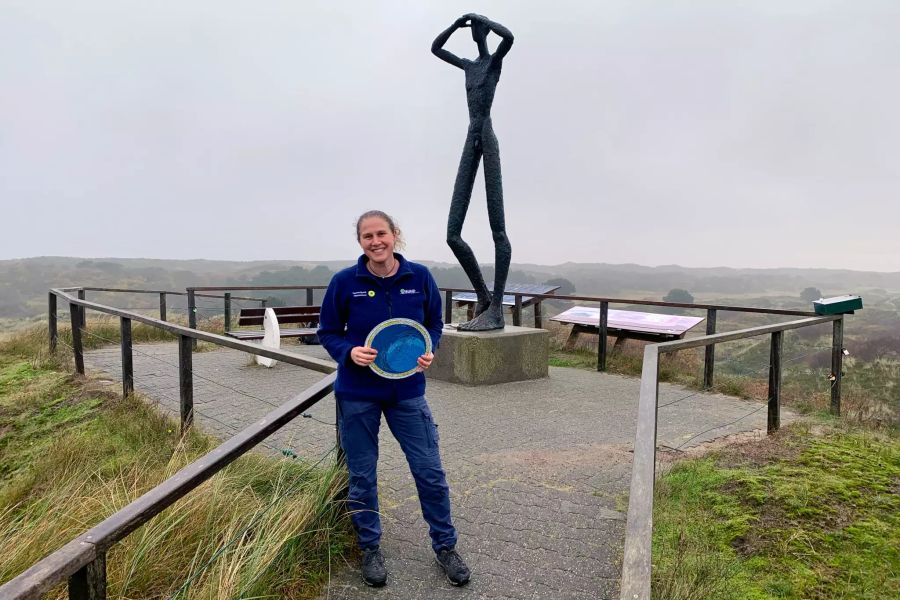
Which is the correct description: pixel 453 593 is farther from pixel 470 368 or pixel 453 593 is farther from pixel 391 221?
pixel 470 368

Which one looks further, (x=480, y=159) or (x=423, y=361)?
(x=480, y=159)

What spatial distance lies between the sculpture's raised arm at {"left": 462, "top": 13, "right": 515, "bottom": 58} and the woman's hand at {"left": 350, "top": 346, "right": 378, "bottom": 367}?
4.79 meters

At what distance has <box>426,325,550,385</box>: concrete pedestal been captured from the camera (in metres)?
6.72

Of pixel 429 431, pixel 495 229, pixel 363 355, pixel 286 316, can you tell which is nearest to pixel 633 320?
pixel 495 229

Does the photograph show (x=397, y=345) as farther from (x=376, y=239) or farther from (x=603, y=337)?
(x=603, y=337)

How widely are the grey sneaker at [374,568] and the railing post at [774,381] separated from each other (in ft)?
13.0

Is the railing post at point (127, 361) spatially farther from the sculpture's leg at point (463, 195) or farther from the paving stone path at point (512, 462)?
the sculpture's leg at point (463, 195)

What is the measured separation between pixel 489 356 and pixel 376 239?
4.38 metres

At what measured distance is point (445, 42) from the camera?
6.64m

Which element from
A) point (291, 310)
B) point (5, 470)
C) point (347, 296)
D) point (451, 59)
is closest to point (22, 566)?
point (347, 296)

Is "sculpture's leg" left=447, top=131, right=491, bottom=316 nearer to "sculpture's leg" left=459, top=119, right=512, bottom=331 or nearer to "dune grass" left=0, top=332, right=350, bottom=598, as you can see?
"sculpture's leg" left=459, top=119, right=512, bottom=331

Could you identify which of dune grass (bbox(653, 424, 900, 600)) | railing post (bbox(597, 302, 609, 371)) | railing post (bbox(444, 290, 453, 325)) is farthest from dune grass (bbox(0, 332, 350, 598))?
railing post (bbox(444, 290, 453, 325))

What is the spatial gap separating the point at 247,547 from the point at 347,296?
110 cm

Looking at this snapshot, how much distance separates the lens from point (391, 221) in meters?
2.68
